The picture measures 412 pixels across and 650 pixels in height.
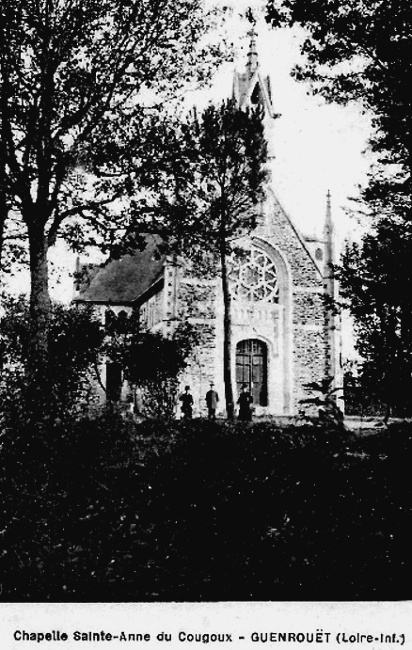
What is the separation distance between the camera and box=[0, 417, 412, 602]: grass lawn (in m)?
4.45

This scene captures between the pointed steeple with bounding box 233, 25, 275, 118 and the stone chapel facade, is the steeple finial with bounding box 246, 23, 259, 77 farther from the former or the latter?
the stone chapel facade

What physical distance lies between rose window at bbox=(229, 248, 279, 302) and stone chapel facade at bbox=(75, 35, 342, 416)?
0.12 feet

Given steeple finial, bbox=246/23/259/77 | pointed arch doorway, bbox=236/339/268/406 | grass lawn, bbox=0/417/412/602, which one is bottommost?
grass lawn, bbox=0/417/412/602

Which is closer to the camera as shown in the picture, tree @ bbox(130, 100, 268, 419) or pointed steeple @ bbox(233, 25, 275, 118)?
pointed steeple @ bbox(233, 25, 275, 118)

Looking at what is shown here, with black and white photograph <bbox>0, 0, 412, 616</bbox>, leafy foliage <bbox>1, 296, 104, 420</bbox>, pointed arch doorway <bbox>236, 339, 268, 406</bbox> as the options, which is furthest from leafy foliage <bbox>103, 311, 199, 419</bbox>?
leafy foliage <bbox>1, 296, 104, 420</bbox>

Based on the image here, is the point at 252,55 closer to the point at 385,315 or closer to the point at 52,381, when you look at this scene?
the point at 52,381

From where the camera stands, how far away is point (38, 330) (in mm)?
8867

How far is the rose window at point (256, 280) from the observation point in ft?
76.2

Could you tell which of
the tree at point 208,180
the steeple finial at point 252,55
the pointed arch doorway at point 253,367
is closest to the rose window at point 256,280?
the pointed arch doorway at point 253,367

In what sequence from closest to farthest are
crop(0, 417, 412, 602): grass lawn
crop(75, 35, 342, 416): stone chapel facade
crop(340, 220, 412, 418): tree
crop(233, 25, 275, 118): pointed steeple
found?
crop(0, 417, 412, 602): grass lawn, crop(340, 220, 412, 418): tree, crop(233, 25, 275, 118): pointed steeple, crop(75, 35, 342, 416): stone chapel facade

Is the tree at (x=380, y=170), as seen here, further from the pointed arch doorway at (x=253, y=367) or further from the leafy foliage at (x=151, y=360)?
the pointed arch doorway at (x=253, y=367)

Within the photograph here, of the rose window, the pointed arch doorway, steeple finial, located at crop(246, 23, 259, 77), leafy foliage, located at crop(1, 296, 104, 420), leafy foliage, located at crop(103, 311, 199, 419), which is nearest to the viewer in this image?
leafy foliage, located at crop(1, 296, 104, 420)

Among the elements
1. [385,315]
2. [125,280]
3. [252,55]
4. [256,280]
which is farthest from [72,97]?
[125,280]

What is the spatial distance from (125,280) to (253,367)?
30.5 ft
